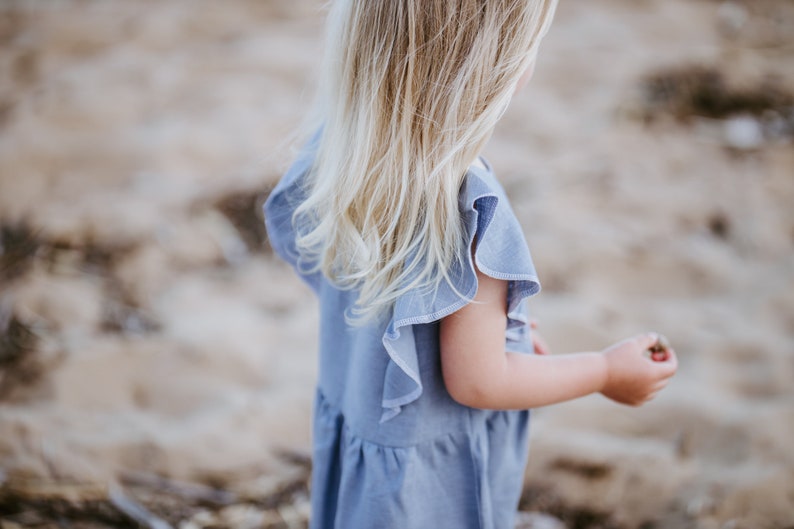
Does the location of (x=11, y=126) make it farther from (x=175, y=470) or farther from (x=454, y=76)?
(x=454, y=76)

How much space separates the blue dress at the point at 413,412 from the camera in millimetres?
841

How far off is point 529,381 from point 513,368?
4 centimetres

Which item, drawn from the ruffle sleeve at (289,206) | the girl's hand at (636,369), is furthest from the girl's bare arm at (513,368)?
the ruffle sleeve at (289,206)

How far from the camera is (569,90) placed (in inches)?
115

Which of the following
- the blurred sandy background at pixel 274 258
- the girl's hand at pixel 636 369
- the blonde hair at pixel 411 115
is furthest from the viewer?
the blurred sandy background at pixel 274 258

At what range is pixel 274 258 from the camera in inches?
88.6

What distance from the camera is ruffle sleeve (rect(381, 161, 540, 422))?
2.71 ft

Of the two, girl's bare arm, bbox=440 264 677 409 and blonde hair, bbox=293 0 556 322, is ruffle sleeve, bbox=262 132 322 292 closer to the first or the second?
blonde hair, bbox=293 0 556 322

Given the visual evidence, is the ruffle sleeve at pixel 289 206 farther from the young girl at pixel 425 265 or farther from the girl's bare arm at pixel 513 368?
the girl's bare arm at pixel 513 368

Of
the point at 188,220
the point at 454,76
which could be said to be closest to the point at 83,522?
the point at 188,220

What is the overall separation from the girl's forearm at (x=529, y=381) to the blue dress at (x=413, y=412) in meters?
0.06

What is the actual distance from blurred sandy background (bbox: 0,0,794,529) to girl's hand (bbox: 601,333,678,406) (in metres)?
0.66

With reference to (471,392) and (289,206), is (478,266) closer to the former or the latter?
(471,392)

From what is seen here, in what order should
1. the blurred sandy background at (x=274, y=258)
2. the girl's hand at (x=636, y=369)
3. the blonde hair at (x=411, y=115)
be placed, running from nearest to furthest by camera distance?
the blonde hair at (x=411, y=115) < the girl's hand at (x=636, y=369) < the blurred sandy background at (x=274, y=258)
